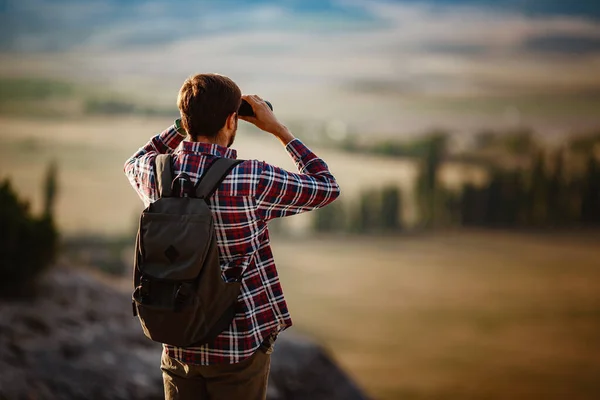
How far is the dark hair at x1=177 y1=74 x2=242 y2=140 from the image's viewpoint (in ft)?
4.96

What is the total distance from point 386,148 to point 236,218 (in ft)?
15.2

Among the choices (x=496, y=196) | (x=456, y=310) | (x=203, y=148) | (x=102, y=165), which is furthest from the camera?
(x=102, y=165)

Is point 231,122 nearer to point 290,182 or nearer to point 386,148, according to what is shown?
point 290,182

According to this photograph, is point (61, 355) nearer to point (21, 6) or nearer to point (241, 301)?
point (241, 301)

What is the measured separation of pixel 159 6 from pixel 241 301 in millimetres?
5397

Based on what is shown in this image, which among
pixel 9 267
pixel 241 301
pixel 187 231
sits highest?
pixel 187 231

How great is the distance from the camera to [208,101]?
4.97ft

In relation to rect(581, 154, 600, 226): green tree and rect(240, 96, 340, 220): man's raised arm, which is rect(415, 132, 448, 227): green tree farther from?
rect(240, 96, 340, 220): man's raised arm

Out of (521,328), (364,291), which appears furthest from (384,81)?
(521,328)

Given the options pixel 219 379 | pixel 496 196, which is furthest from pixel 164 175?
pixel 496 196

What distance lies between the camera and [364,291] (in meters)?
5.60

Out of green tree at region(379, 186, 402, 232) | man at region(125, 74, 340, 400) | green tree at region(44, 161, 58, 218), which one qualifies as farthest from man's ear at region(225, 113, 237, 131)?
green tree at region(44, 161, 58, 218)

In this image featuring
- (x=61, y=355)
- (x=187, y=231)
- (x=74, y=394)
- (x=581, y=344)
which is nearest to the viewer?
(x=187, y=231)

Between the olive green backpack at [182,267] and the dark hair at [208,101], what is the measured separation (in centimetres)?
9
